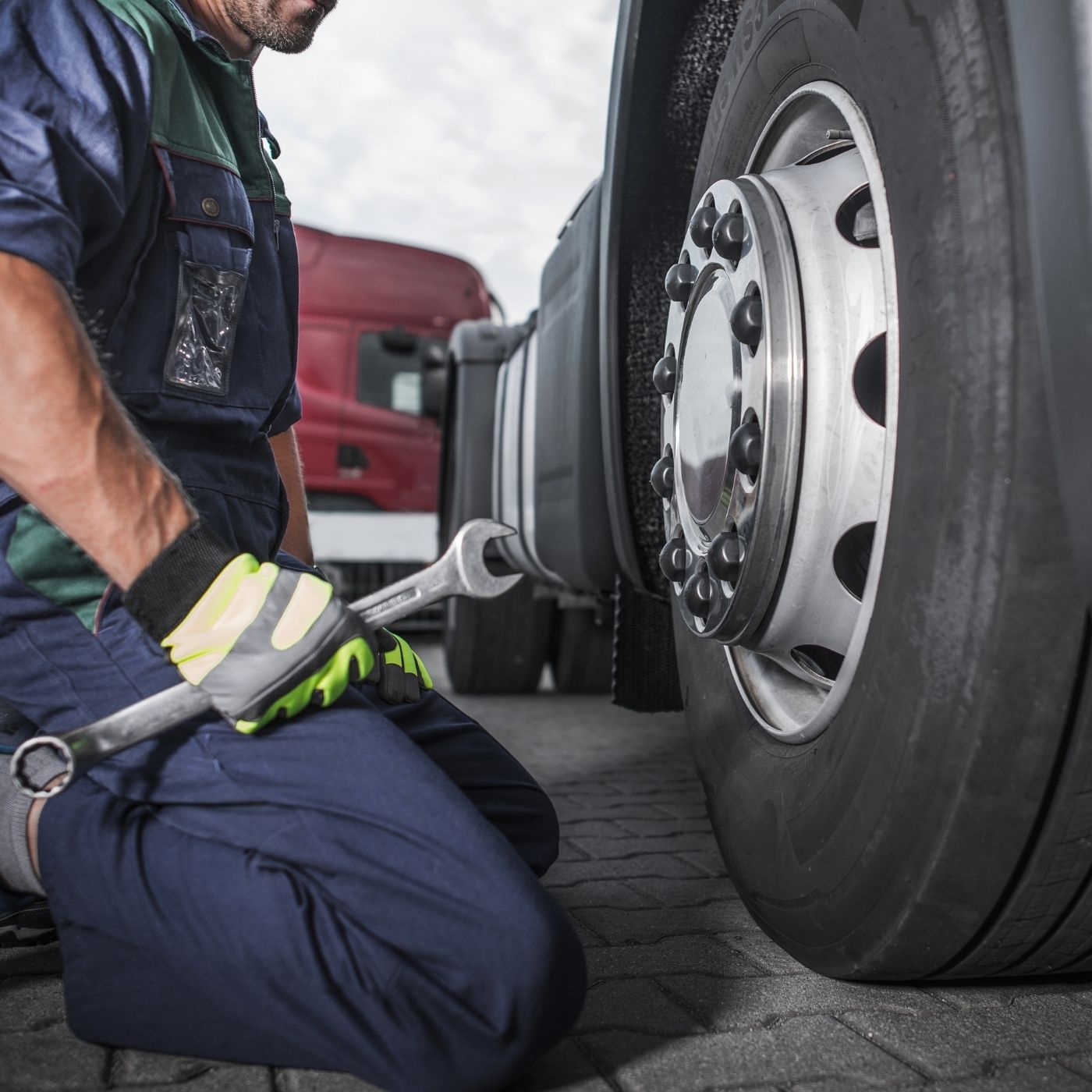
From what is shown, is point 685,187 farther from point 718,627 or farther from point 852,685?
point 852,685

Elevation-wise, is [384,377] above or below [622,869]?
above

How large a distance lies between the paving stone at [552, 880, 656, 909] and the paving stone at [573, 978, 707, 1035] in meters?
0.27

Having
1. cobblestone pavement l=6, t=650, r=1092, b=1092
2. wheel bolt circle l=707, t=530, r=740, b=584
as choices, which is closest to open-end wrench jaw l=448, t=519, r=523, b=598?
wheel bolt circle l=707, t=530, r=740, b=584

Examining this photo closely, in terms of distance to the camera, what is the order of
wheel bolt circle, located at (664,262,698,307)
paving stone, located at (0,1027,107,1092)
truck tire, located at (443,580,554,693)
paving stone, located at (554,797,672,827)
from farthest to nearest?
truck tire, located at (443,580,554,693) → paving stone, located at (554,797,672,827) → wheel bolt circle, located at (664,262,698,307) → paving stone, located at (0,1027,107,1092)

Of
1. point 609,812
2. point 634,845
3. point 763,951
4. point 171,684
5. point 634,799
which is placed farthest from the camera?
point 634,799

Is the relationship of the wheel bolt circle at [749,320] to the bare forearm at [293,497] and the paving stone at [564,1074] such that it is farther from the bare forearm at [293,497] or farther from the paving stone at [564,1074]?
the bare forearm at [293,497]

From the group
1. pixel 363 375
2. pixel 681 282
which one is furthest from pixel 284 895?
pixel 363 375

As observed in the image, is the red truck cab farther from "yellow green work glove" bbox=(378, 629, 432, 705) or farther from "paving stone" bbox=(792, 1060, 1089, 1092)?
"paving stone" bbox=(792, 1060, 1089, 1092)

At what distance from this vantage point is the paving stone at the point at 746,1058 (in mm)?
920

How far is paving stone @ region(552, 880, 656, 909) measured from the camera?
4.64 ft

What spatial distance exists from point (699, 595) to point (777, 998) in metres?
0.44

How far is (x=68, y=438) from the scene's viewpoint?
0.99 metres

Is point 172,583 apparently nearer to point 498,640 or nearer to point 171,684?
point 171,684

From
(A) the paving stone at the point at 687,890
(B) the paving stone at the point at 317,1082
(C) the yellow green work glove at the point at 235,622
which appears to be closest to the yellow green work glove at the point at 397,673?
(C) the yellow green work glove at the point at 235,622
